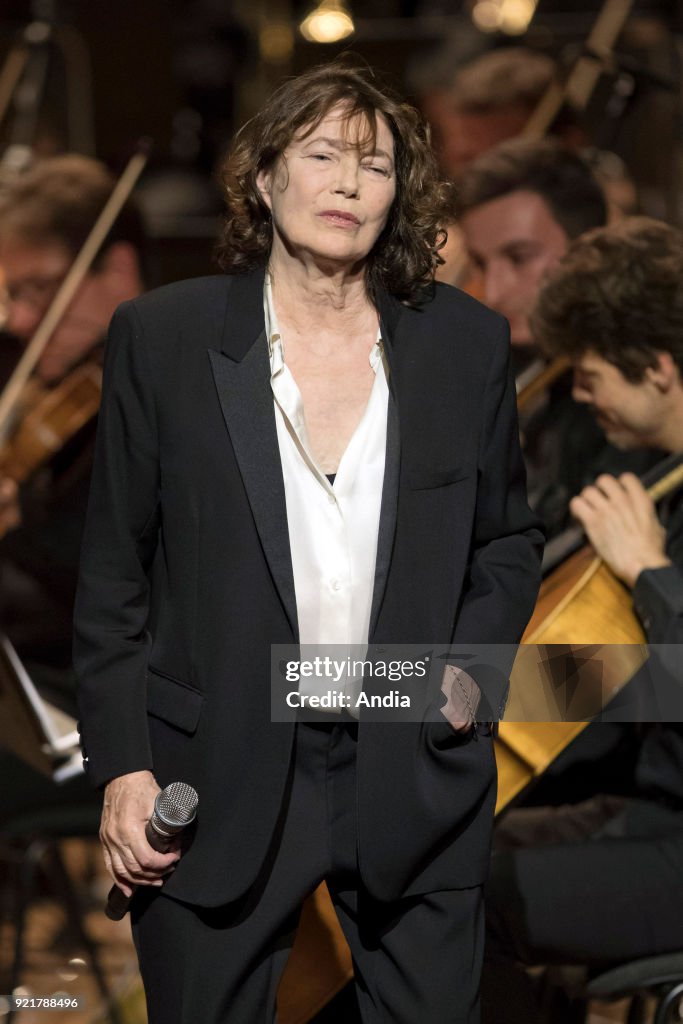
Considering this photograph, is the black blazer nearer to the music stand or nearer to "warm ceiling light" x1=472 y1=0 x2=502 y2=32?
the music stand

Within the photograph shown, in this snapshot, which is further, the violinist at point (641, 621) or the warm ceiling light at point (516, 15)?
the warm ceiling light at point (516, 15)

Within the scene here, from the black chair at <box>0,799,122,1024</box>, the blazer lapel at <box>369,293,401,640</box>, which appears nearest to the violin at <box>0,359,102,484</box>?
the black chair at <box>0,799,122,1024</box>

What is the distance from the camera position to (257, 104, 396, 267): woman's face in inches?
69.4

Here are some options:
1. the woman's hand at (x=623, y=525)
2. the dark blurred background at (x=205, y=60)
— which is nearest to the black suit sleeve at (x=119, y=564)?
the woman's hand at (x=623, y=525)

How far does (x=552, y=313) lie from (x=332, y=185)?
1.02 m

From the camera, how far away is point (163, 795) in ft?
5.51

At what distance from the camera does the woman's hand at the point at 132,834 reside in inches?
68.0

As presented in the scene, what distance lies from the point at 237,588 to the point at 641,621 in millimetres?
930

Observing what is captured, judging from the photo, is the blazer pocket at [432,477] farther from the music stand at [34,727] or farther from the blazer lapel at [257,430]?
the music stand at [34,727]

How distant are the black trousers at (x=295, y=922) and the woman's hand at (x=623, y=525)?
0.80m

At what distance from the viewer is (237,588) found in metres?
1.72

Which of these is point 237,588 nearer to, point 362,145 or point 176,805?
point 176,805

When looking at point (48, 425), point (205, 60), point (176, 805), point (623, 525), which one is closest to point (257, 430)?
point (176, 805)

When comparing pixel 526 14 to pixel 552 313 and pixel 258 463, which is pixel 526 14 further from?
pixel 258 463
